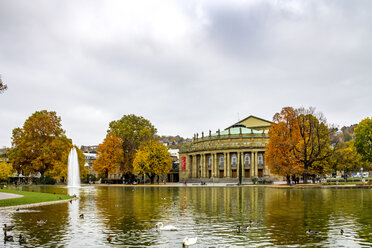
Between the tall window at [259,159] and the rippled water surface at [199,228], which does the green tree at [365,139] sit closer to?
the tall window at [259,159]

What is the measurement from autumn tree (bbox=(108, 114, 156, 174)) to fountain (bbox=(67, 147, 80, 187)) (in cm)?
1211

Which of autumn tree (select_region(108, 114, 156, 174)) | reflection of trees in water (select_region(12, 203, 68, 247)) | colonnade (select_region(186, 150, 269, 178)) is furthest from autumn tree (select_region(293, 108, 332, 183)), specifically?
reflection of trees in water (select_region(12, 203, 68, 247))

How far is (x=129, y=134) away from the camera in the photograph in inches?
4082

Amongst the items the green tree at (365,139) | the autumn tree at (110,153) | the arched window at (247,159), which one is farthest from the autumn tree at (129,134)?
the green tree at (365,139)

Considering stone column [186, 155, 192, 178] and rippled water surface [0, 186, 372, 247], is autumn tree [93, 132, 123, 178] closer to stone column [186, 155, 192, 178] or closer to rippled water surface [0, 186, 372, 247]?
stone column [186, 155, 192, 178]

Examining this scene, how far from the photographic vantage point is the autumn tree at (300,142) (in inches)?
2707

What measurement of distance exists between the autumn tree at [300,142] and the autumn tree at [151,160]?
100 ft

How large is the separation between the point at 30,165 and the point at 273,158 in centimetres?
6135

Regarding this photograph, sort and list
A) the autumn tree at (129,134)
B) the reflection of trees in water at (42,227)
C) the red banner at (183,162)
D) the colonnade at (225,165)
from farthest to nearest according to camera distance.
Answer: the red banner at (183,162), the colonnade at (225,165), the autumn tree at (129,134), the reflection of trees in water at (42,227)

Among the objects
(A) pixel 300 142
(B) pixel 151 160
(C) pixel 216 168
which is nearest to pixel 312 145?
(A) pixel 300 142

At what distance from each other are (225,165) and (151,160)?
1137 inches

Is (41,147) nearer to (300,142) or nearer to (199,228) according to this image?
(300,142)

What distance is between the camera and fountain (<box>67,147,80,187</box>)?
308 feet

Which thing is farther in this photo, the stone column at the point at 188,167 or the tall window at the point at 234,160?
the stone column at the point at 188,167
